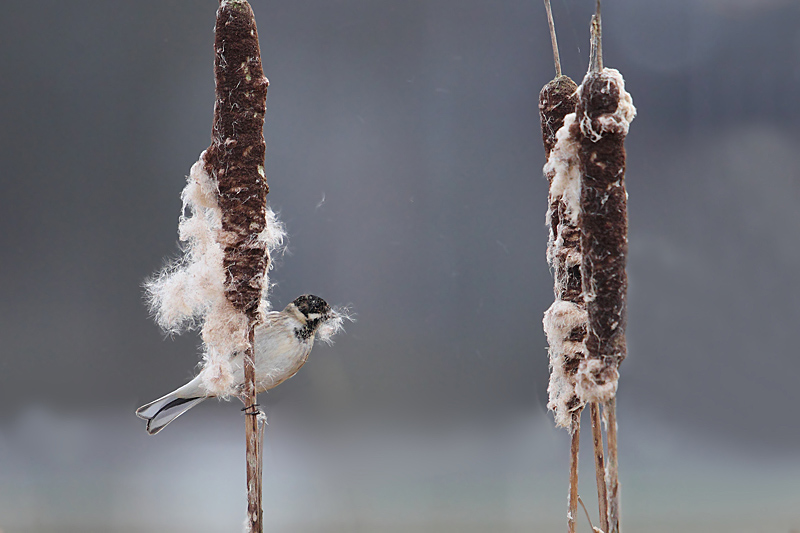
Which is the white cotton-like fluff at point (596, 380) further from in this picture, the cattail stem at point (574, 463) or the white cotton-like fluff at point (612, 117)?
the white cotton-like fluff at point (612, 117)

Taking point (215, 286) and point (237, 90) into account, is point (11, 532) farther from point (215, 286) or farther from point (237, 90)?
point (237, 90)

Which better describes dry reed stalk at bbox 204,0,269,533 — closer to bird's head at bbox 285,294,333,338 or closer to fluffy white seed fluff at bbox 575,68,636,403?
bird's head at bbox 285,294,333,338

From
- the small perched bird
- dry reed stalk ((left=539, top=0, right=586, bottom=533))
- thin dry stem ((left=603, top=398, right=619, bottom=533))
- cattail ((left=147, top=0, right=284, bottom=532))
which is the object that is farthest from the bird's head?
thin dry stem ((left=603, top=398, right=619, bottom=533))

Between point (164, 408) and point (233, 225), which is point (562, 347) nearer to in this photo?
point (233, 225)

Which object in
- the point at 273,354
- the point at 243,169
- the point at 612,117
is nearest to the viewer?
the point at 612,117

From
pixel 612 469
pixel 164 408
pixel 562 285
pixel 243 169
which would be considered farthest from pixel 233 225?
pixel 612 469

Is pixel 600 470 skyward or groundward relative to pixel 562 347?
groundward

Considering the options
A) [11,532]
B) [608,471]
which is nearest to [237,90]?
[608,471]
